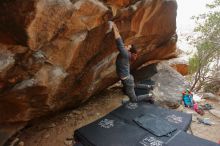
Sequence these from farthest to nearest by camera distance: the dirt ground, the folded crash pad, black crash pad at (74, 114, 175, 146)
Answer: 1. the dirt ground
2. the folded crash pad
3. black crash pad at (74, 114, 175, 146)

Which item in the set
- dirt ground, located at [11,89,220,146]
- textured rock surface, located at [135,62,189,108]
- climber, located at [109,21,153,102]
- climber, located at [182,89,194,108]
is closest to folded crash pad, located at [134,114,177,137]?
climber, located at [109,21,153,102]

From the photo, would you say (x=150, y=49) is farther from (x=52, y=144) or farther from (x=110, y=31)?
(x=52, y=144)

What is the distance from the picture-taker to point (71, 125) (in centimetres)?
594

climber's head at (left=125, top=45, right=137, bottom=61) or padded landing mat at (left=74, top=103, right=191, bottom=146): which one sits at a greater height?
climber's head at (left=125, top=45, right=137, bottom=61)

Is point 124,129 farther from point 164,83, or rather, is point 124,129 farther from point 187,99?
point 164,83

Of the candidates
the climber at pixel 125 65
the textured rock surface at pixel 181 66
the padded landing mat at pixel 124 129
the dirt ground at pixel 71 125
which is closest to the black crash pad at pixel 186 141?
the padded landing mat at pixel 124 129

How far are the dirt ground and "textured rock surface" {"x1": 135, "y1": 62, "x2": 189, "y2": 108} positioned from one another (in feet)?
1.59

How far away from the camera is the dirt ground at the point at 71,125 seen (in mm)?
5473

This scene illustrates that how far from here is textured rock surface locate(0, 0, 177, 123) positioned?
3.59 meters

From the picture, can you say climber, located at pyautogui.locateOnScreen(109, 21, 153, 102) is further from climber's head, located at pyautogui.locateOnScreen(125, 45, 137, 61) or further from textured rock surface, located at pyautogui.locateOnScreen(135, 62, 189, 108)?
textured rock surface, located at pyautogui.locateOnScreen(135, 62, 189, 108)

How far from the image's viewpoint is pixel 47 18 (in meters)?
3.70

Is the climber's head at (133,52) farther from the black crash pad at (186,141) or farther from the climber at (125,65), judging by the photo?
the black crash pad at (186,141)

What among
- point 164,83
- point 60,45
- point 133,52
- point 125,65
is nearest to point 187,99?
point 164,83

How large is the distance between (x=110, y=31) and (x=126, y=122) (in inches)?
85.2
